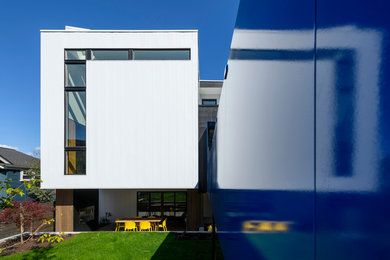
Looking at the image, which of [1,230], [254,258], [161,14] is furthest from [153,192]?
[254,258]

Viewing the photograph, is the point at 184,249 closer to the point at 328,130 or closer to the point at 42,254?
the point at 42,254

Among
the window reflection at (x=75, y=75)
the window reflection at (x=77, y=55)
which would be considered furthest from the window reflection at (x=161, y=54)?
the window reflection at (x=75, y=75)

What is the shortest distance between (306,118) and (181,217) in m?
14.5

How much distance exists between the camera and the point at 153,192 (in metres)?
14.1

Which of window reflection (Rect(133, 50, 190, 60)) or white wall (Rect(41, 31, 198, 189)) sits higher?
→ window reflection (Rect(133, 50, 190, 60))

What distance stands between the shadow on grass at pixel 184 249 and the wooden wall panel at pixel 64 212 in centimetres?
493

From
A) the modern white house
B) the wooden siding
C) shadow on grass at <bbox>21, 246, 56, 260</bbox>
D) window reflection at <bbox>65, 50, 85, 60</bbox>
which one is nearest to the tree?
the modern white house

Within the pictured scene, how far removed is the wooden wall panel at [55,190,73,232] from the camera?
1046cm

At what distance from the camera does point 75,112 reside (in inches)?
406

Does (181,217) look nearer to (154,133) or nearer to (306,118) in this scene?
(154,133)

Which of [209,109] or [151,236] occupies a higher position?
[209,109]

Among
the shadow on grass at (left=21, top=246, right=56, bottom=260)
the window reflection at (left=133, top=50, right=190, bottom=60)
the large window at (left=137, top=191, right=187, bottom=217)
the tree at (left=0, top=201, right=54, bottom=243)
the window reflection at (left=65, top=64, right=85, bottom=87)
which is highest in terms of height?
the window reflection at (left=133, top=50, right=190, bottom=60)

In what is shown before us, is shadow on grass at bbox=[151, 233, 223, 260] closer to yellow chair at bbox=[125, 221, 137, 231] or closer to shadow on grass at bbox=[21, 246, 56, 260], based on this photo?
yellow chair at bbox=[125, 221, 137, 231]

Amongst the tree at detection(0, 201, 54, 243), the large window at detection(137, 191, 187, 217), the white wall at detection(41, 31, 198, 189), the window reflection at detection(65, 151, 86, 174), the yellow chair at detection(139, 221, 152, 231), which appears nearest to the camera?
the tree at detection(0, 201, 54, 243)
